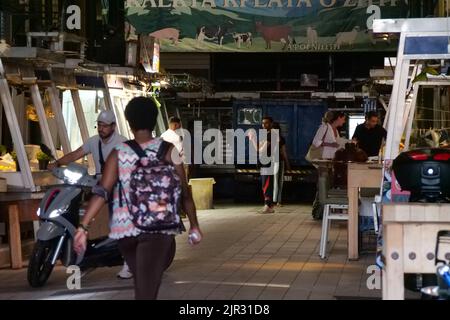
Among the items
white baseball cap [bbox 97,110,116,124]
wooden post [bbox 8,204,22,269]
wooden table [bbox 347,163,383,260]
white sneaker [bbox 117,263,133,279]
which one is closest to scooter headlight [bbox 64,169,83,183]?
white baseball cap [bbox 97,110,116,124]

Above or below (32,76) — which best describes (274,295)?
below

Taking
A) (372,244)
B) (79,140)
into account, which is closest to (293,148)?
(79,140)

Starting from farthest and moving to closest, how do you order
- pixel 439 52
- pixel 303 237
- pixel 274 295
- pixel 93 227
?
pixel 303 237
pixel 93 227
pixel 274 295
pixel 439 52

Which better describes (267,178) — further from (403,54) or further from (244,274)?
(403,54)

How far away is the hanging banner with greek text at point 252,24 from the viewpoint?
21875mm

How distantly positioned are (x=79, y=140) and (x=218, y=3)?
6785 millimetres

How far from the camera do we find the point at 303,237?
599 inches

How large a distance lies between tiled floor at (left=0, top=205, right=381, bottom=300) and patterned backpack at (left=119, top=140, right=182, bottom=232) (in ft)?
9.54

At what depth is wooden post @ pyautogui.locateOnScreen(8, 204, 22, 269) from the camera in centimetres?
1128

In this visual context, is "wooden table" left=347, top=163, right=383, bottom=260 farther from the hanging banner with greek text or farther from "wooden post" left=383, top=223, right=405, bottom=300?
the hanging banner with greek text

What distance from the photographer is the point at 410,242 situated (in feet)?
20.4

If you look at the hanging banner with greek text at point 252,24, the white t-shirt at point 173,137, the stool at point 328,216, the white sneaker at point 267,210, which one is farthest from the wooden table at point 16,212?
the hanging banner with greek text at point 252,24
